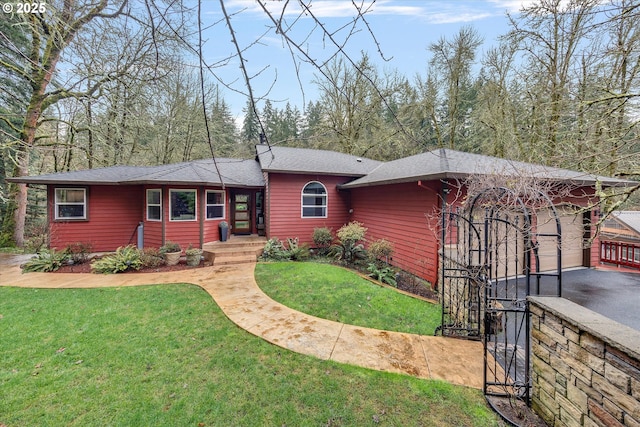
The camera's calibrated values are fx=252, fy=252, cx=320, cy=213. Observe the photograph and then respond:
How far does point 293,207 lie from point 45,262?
7441 mm

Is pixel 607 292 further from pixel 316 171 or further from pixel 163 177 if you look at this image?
pixel 163 177

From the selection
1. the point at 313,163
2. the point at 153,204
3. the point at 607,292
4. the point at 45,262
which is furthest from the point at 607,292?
the point at 45,262

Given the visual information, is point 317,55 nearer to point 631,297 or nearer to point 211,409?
point 211,409

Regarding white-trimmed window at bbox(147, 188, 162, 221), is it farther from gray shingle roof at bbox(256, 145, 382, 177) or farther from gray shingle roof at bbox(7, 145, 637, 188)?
gray shingle roof at bbox(256, 145, 382, 177)

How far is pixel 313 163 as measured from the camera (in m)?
10.4

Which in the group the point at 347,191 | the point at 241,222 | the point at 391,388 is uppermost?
the point at 347,191

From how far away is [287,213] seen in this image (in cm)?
970

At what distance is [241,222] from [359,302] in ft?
23.6

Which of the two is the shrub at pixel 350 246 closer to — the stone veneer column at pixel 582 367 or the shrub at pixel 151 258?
the shrub at pixel 151 258

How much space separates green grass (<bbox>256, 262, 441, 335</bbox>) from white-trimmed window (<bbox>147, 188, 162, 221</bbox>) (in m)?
4.54

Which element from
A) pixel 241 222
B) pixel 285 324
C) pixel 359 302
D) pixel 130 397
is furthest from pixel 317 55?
pixel 241 222

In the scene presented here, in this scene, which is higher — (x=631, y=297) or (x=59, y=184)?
(x=59, y=184)

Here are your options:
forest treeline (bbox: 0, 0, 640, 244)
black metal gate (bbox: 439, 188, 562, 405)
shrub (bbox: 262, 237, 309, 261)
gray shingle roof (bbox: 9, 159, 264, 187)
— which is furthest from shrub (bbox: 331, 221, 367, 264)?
gray shingle roof (bbox: 9, 159, 264, 187)

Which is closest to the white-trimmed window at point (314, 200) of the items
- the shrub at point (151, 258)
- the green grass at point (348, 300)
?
the green grass at point (348, 300)
